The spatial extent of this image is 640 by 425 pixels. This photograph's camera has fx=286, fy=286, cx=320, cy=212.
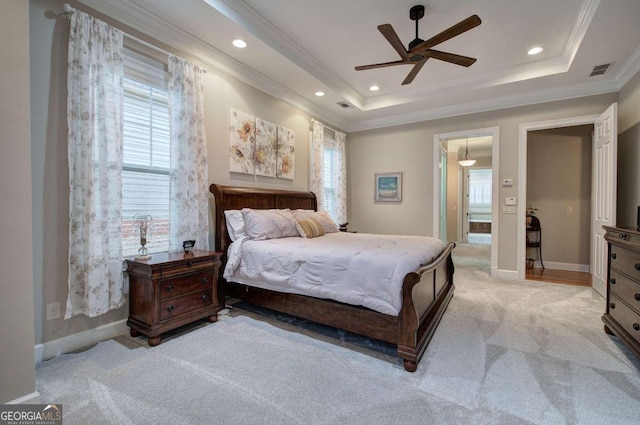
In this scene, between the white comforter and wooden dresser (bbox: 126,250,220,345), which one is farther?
wooden dresser (bbox: 126,250,220,345)

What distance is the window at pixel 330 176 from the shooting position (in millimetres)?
5582

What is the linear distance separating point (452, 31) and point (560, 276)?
456 centimetres

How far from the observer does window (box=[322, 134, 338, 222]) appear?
558 cm

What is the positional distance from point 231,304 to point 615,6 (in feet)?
15.6

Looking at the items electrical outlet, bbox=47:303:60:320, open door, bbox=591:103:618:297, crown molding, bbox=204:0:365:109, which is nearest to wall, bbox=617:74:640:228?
open door, bbox=591:103:618:297

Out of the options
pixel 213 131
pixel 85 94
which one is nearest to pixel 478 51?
pixel 213 131

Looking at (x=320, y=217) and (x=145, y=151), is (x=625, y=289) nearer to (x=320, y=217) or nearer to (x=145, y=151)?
(x=320, y=217)

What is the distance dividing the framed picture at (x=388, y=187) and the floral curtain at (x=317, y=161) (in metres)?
1.34

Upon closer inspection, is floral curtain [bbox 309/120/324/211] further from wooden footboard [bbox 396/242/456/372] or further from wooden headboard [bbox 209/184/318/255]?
wooden footboard [bbox 396/242/456/372]

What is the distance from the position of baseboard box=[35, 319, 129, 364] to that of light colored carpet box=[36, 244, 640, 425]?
10 centimetres

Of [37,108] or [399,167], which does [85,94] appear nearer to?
[37,108]

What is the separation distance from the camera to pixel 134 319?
2465mm

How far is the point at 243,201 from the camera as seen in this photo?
3.66m

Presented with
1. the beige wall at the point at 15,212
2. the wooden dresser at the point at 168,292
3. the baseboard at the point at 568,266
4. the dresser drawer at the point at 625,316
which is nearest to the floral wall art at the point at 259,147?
the wooden dresser at the point at 168,292
